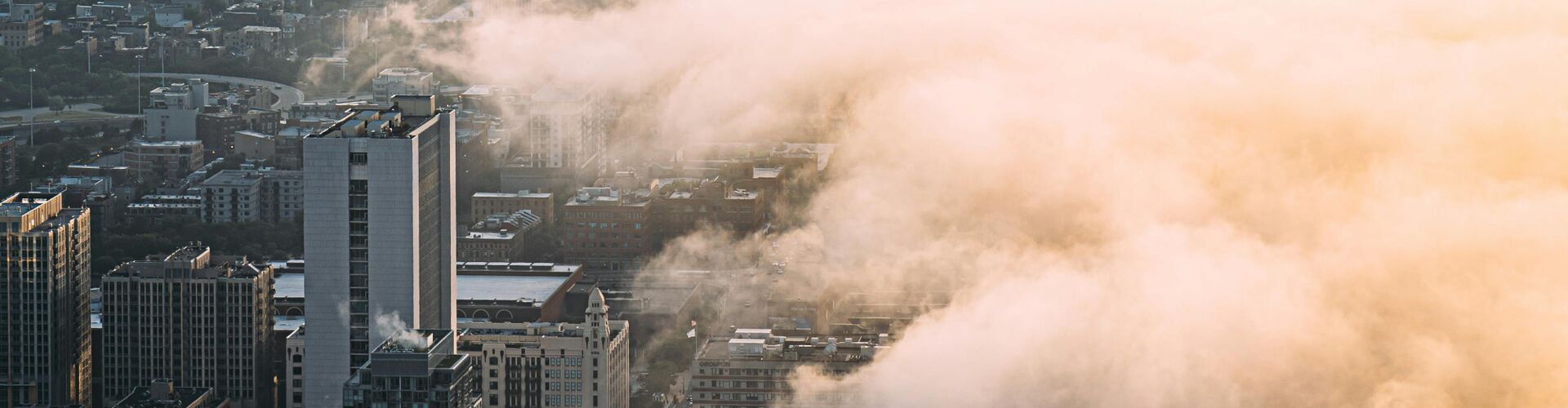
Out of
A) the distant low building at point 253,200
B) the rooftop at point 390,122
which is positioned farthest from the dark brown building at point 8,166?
the rooftop at point 390,122

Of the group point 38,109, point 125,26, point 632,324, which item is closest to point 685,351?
point 632,324

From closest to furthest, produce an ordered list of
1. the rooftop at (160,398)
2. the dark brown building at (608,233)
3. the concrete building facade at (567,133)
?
the rooftop at (160,398), the dark brown building at (608,233), the concrete building facade at (567,133)

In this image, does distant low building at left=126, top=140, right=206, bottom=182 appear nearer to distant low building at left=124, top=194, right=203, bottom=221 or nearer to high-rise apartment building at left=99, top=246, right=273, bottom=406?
distant low building at left=124, top=194, right=203, bottom=221

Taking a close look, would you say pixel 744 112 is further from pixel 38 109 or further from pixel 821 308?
pixel 38 109

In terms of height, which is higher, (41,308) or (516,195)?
(516,195)

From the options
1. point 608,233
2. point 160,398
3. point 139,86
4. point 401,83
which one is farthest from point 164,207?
A: point 139,86

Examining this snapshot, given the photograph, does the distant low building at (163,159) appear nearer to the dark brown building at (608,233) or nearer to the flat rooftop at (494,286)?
the dark brown building at (608,233)

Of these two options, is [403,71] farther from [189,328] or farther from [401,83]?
[189,328]
